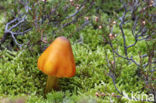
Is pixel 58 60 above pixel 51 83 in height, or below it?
above

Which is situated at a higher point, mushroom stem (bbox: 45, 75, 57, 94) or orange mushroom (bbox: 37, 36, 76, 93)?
orange mushroom (bbox: 37, 36, 76, 93)

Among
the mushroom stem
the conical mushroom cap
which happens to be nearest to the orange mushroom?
the conical mushroom cap

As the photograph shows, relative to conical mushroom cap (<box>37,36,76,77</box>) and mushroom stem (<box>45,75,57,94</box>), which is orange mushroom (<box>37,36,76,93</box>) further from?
mushroom stem (<box>45,75,57,94</box>)

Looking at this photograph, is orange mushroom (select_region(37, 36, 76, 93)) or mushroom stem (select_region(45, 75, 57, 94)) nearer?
orange mushroom (select_region(37, 36, 76, 93))

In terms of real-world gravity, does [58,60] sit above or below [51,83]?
above

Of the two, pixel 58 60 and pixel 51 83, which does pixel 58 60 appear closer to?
pixel 58 60

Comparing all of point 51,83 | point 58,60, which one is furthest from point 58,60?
point 51,83

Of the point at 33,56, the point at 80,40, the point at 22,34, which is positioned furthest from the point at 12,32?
the point at 80,40

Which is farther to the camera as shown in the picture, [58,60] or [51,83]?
[51,83]

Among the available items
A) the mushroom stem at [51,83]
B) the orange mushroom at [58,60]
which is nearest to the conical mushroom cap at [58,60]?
the orange mushroom at [58,60]
